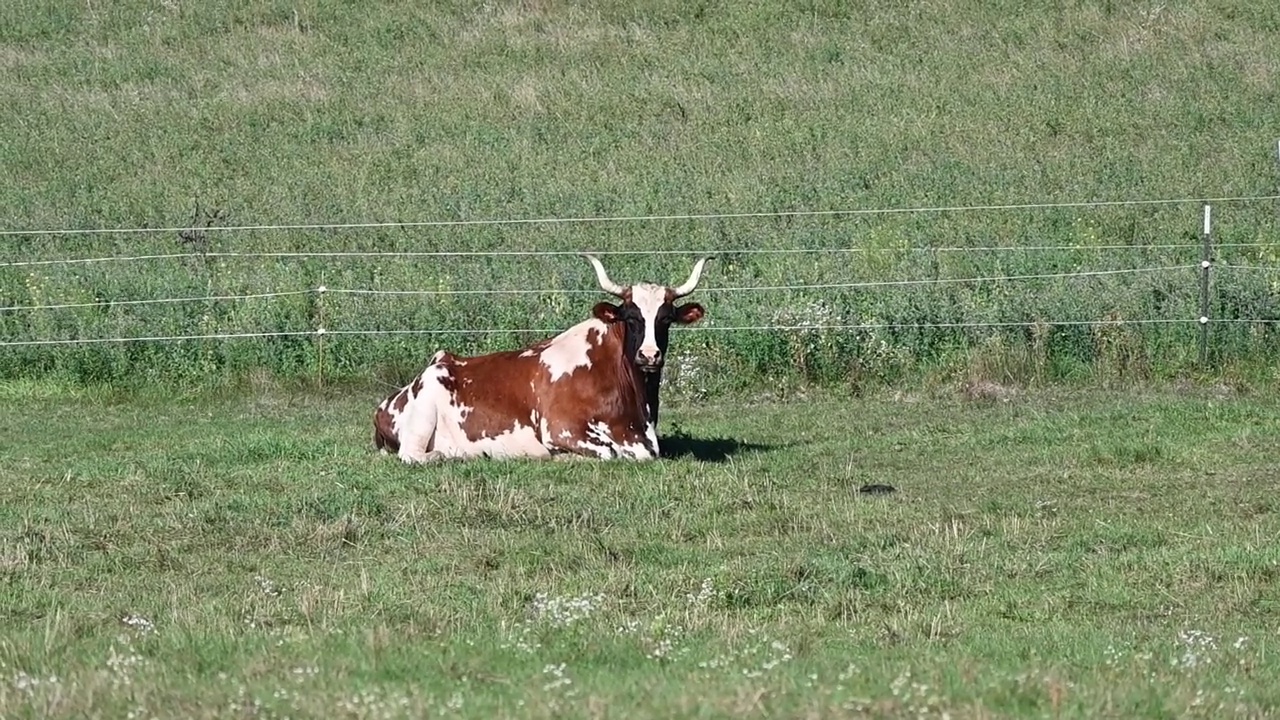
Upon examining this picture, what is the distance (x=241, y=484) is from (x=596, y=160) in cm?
1762

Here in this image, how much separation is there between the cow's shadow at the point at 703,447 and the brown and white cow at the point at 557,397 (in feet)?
1.19

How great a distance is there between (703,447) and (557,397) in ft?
4.45

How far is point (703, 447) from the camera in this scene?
1486 centimetres

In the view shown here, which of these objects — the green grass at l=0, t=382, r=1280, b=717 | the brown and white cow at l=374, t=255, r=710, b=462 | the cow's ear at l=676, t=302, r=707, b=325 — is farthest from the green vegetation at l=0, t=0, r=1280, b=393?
the brown and white cow at l=374, t=255, r=710, b=462

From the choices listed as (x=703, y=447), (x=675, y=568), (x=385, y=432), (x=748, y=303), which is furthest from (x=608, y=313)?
(x=748, y=303)

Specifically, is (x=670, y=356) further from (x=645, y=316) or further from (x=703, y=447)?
(x=645, y=316)

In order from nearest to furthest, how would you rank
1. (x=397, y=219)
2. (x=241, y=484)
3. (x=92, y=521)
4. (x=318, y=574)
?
(x=318, y=574) < (x=92, y=521) < (x=241, y=484) < (x=397, y=219)

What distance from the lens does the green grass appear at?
21.6 feet

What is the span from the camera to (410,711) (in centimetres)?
609

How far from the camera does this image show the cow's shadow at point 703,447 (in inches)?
564

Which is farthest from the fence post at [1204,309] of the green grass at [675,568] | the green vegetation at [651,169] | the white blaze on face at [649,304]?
the white blaze on face at [649,304]


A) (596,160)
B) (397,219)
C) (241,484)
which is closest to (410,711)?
(241,484)

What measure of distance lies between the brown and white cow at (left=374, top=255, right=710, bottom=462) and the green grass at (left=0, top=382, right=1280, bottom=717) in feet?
1.36

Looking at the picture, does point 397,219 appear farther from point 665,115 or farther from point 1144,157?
point 1144,157
